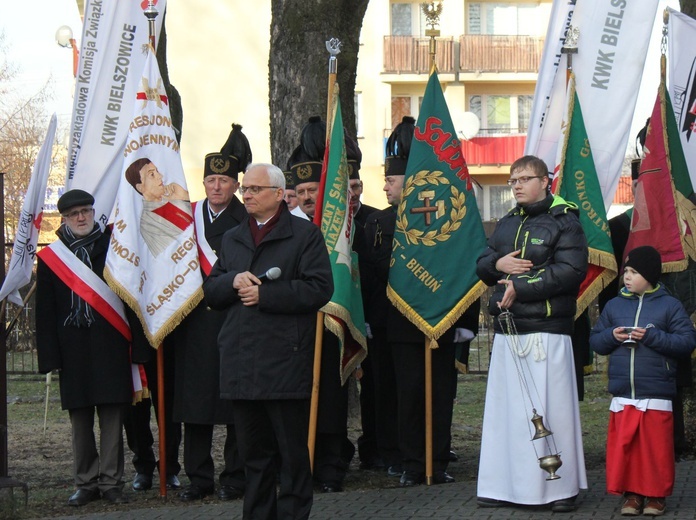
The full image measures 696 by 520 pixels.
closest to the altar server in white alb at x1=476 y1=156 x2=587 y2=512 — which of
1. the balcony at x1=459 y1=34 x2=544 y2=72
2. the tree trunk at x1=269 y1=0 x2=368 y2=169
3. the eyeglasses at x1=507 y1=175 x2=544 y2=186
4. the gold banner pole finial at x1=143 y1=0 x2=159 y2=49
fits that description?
the eyeglasses at x1=507 y1=175 x2=544 y2=186

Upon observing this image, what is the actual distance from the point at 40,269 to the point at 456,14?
3510 centimetres

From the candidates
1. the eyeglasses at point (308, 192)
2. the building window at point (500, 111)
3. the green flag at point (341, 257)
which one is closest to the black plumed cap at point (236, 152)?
the eyeglasses at point (308, 192)

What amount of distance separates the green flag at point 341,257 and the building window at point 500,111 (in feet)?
114

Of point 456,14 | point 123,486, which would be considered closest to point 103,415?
point 123,486

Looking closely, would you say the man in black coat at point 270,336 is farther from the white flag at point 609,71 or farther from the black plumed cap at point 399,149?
the white flag at point 609,71

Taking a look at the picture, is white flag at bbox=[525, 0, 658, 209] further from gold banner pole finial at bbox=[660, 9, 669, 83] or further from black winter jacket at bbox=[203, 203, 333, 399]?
black winter jacket at bbox=[203, 203, 333, 399]

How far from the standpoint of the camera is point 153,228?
28.6 feet

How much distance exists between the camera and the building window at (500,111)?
43.1m

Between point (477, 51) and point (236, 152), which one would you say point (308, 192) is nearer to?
point (236, 152)

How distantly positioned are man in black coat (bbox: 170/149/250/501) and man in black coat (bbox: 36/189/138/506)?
399 millimetres

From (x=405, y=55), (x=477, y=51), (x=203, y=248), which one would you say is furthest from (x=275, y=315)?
(x=477, y=51)

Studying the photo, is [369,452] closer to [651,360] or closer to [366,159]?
[651,360]

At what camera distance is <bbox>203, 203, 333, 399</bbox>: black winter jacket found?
679 centimetres

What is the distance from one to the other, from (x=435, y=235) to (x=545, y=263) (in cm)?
139
